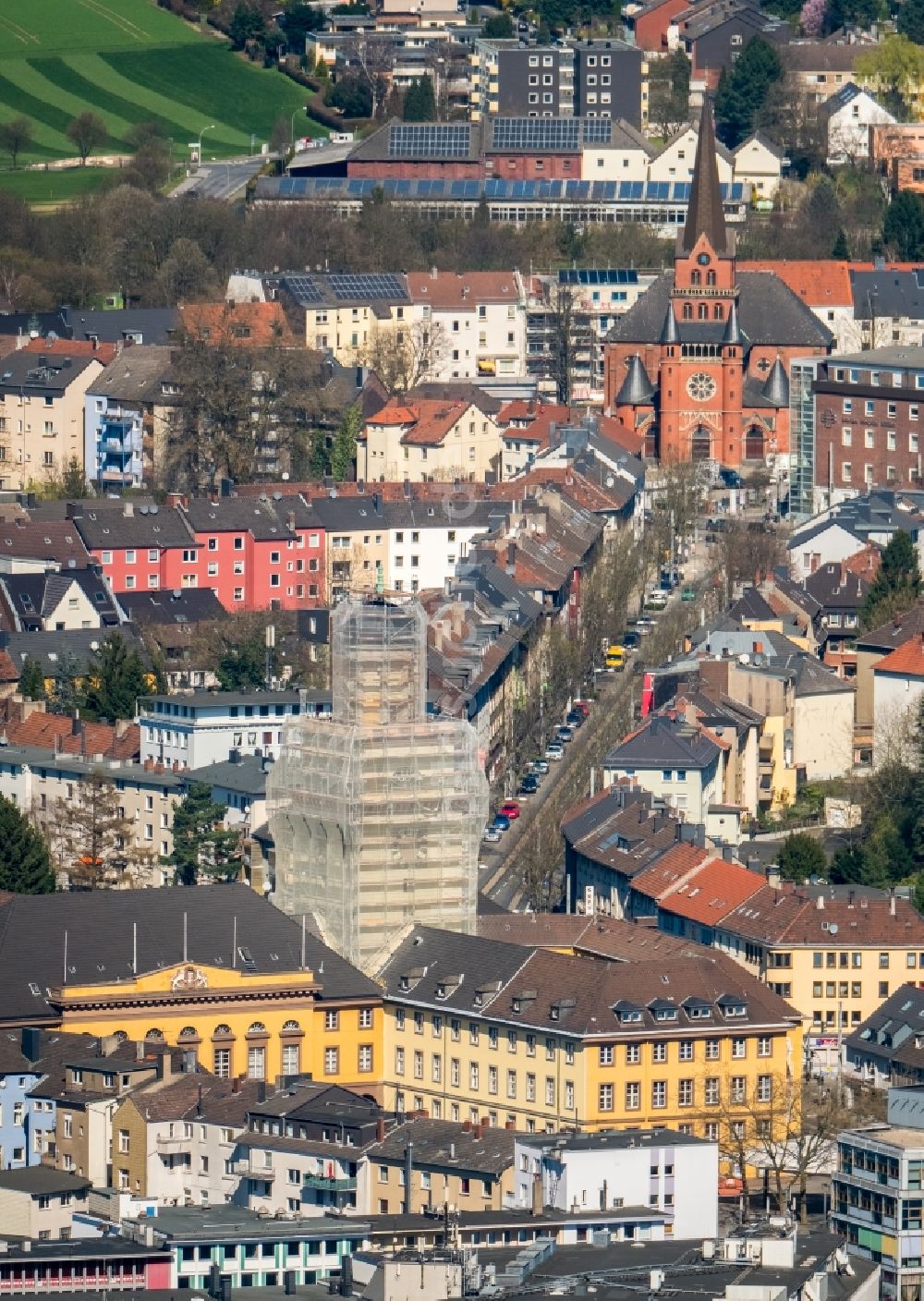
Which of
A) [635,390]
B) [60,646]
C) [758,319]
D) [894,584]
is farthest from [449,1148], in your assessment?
[758,319]

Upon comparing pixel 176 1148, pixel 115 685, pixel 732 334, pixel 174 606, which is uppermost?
pixel 732 334

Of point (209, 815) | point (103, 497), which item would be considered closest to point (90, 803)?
point (209, 815)

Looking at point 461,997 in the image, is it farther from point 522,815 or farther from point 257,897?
point 522,815

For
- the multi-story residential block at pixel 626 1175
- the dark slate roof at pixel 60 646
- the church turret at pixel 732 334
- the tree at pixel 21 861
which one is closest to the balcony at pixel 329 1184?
the multi-story residential block at pixel 626 1175

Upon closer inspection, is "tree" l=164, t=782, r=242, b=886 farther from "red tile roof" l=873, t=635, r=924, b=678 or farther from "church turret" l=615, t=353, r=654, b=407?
"church turret" l=615, t=353, r=654, b=407

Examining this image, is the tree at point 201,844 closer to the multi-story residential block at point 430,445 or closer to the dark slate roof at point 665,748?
the dark slate roof at point 665,748

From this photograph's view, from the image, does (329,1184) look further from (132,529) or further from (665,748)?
(132,529)
